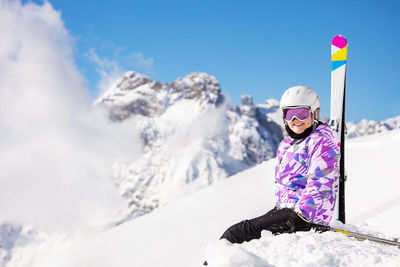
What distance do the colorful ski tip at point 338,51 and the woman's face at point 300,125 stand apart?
2787mm

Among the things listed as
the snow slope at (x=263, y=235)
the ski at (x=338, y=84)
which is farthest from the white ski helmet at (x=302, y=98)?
the ski at (x=338, y=84)

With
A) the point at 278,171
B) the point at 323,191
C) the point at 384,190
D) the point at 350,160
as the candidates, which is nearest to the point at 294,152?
the point at 278,171

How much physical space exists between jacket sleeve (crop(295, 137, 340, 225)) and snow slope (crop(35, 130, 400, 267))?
0.26 m

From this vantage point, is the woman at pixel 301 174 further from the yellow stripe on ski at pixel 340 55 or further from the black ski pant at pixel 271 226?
the yellow stripe on ski at pixel 340 55

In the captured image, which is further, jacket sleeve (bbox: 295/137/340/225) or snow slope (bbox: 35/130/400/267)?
jacket sleeve (bbox: 295/137/340/225)

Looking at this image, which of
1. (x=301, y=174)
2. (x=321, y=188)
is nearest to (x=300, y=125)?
(x=301, y=174)

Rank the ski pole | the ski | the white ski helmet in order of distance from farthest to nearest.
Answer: the ski → the white ski helmet → the ski pole

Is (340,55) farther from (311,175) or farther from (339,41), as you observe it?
(311,175)

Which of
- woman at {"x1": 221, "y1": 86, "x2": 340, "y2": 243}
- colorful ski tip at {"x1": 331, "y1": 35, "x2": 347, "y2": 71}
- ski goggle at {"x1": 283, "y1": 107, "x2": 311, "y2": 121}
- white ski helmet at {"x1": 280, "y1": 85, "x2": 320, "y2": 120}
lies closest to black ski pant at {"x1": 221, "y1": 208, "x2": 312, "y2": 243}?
woman at {"x1": 221, "y1": 86, "x2": 340, "y2": 243}

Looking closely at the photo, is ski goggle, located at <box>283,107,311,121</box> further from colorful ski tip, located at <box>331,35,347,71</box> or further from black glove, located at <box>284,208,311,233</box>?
colorful ski tip, located at <box>331,35,347,71</box>

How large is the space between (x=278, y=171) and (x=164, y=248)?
427 centimetres

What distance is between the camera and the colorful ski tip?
6035 millimetres

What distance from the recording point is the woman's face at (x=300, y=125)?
12.7 ft

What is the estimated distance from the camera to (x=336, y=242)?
2.98 metres
